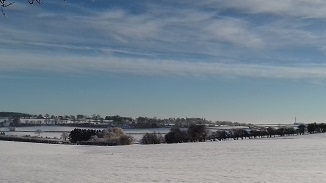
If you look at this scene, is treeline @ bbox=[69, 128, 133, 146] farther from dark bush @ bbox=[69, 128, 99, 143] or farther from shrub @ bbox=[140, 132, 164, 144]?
shrub @ bbox=[140, 132, 164, 144]

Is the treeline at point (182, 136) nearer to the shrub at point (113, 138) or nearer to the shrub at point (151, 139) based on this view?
the shrub at point (151, 139)

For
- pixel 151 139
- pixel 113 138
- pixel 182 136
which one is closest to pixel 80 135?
pixel 113 138

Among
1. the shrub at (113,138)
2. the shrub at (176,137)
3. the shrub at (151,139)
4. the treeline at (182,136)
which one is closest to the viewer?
the shrub at (113,138)

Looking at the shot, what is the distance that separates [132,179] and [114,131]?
341 feet

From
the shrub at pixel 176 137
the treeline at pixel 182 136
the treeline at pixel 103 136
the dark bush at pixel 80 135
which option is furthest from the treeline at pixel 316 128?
the dark bush at pixel 80 135

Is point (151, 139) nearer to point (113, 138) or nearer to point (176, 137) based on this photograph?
point (176, 137)

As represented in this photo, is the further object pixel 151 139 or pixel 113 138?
pixel 151 139

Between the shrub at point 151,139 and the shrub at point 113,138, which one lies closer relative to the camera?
the shrub at point 113,138

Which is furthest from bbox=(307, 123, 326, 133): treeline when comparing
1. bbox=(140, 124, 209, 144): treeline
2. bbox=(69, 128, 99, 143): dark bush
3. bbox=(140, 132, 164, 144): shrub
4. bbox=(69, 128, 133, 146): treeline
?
bbox=(69, 128, 99, 143): dark bush

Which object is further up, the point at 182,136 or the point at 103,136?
the point at 103,136

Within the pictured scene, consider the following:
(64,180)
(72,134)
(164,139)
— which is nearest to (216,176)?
(64,180)

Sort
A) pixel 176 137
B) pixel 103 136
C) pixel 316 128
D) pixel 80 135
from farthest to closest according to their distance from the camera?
1. pixel 316 128
2. pixel 80 135
3. pixel 103 136
4. pixel 176 137

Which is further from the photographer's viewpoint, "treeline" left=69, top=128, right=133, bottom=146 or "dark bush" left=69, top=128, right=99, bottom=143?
"dark bush" left=69, top=128, right=99, bottom=143

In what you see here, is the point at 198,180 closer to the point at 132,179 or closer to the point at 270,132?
the point at 132,179
